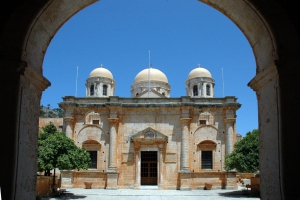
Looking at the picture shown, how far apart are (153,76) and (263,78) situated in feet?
98.0

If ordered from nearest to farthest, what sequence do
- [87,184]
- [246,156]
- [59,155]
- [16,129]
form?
[16,129]
[59,155]
[246,156]
[87,184]

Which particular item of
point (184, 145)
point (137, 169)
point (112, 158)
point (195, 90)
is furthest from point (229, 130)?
point (195, 90)

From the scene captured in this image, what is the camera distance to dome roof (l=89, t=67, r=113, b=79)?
36281 millimetres

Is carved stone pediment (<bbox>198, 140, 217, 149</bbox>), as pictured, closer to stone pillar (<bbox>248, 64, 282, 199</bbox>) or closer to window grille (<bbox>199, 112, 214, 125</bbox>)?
window grille (<bbox>199, 112, 214, 125</bbox>)

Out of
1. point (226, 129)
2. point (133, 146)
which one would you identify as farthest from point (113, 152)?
point (226, 129)

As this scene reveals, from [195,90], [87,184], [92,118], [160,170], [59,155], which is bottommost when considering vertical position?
[87,184]

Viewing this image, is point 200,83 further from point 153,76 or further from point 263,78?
point 263,78

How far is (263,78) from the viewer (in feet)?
20.9

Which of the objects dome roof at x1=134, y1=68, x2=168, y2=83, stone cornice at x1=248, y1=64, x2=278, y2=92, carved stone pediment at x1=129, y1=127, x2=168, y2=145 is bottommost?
carved stone pediment at x1=129, y1=127, x2=168, y2=145

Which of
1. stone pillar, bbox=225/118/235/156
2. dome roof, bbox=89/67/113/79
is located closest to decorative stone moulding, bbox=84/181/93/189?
stone pillar, bbox=225/118/235/156

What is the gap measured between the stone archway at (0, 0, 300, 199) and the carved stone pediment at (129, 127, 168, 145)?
65.1 feet

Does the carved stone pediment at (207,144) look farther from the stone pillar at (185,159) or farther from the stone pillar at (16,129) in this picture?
the stone pillar at (16,129)

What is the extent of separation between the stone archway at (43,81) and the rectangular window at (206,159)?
66.2 feet

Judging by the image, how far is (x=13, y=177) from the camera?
17.5 feet
